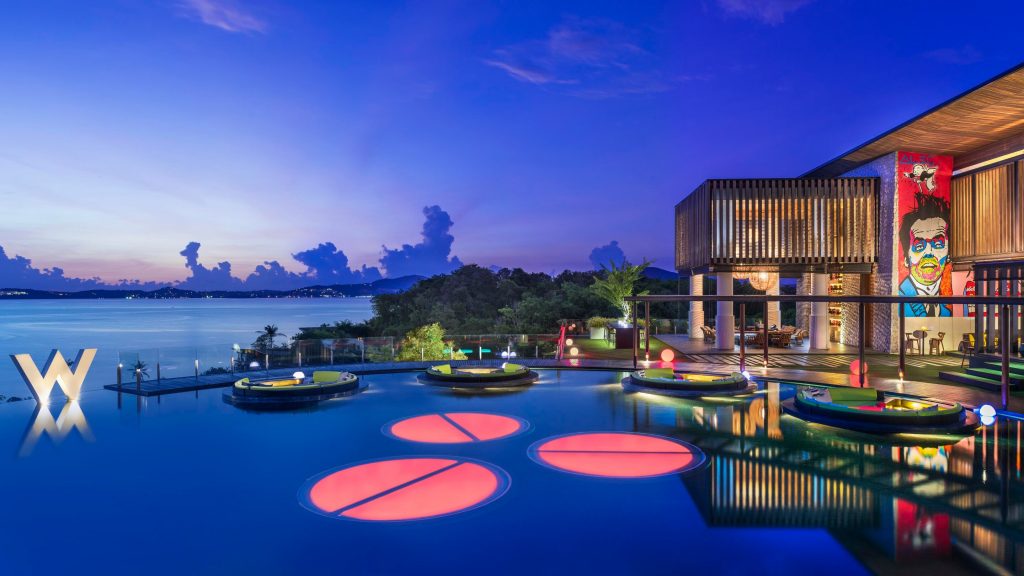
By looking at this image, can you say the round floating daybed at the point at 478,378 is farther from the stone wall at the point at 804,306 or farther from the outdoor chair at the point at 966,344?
the stone wall at the point at 804,306

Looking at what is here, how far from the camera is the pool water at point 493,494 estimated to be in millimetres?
7129

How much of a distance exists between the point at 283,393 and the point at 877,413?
16029mm

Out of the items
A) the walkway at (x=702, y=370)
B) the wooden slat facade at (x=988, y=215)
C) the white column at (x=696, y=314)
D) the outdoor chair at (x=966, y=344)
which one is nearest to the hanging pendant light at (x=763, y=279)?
the white column at (x=696, y=314)

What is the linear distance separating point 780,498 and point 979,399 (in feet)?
36.8

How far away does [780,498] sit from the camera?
9031mm

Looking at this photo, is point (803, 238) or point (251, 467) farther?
point (803, 238)

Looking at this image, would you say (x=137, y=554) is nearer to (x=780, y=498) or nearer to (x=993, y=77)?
(x=780, y=498)

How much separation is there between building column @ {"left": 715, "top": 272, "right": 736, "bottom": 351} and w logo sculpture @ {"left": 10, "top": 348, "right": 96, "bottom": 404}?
25.8m

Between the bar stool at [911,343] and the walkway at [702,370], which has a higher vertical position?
the bar stool at [911,343]

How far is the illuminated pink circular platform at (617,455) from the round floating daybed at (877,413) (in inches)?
177

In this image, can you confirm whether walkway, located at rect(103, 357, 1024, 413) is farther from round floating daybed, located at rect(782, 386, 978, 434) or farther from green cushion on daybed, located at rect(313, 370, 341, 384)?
green cushion on daybed, located at rect(313, 370, 341, 384)

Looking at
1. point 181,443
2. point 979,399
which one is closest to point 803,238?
point 979,399

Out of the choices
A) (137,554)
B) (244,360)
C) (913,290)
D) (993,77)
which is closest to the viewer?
(137,554)

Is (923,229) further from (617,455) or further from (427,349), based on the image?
(427,349)
